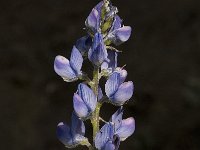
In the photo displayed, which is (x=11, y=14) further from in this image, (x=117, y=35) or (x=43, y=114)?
(x=117, y=35)

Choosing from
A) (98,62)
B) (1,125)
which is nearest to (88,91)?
(98,62)

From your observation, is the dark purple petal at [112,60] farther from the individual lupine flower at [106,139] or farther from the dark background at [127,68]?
the dark background at [127,68]

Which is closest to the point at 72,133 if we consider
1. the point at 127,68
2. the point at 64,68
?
the point at 64,68

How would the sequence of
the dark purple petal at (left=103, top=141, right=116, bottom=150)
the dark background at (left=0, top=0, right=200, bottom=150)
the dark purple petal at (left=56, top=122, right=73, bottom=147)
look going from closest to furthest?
the dark purple petal at (left=103, top=141, right=116, bottom=150)
the dark purple petal at (left=56, top=122, right=73, bottom=147)
the dark background at (left=0, top=0, right=200, bottom=150)

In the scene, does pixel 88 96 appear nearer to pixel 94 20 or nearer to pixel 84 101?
pixel 84 101

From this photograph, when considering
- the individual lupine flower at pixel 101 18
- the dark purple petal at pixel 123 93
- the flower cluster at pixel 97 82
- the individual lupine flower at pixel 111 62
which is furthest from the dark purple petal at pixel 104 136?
the individual lupine flower at pixel 101 18

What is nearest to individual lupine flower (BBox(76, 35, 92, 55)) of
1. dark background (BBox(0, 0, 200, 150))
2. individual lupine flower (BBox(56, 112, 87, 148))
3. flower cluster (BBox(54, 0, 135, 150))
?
flower cluster (BBox(54, 0, 135, 150))

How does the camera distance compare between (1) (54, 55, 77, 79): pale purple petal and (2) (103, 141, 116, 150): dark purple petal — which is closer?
(2) (103, 141, 116, 150): dark purple petal

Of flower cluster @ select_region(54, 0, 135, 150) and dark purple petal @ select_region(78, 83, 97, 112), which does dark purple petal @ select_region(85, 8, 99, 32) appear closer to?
flower cluster @ select_region(54, 0, 135, 150)
